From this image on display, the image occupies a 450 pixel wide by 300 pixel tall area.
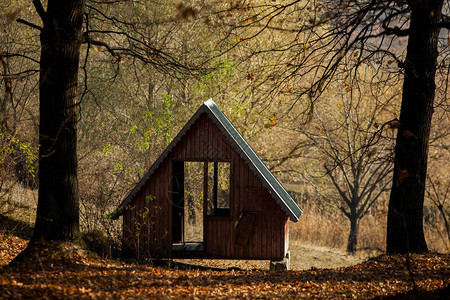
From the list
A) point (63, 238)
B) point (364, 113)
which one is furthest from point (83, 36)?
point (364, 113)

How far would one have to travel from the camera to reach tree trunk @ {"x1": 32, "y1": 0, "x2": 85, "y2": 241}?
827 cm

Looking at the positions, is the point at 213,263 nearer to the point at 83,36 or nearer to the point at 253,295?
the point at 253,295

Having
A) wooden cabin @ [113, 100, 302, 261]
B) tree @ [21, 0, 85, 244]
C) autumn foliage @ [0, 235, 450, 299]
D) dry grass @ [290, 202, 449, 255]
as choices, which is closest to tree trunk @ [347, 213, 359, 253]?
dry grass @ [290, 202, 449, 255]

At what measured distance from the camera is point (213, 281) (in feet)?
26.8

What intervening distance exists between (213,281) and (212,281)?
0.02 m

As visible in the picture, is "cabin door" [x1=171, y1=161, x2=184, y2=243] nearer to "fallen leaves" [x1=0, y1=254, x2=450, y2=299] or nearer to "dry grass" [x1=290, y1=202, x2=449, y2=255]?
"fallen leaves" [x1=0, y1=254, x2=450, y2=299]

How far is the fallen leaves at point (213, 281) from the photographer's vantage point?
6379 millimetres

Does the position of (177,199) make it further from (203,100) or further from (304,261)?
(203,100)

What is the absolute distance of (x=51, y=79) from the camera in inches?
325

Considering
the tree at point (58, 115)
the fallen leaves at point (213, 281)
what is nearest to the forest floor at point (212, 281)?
the fallen leaves at point (213, 281)

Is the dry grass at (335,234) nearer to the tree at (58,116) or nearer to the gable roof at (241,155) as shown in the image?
the gable roof at (241,155)

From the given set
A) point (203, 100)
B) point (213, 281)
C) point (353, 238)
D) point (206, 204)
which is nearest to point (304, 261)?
point (353, 238)

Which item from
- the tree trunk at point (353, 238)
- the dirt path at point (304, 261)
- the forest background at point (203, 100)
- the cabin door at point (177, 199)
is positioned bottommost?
the dirt path at point (304, 261)

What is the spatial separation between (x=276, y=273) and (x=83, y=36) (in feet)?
19.8
